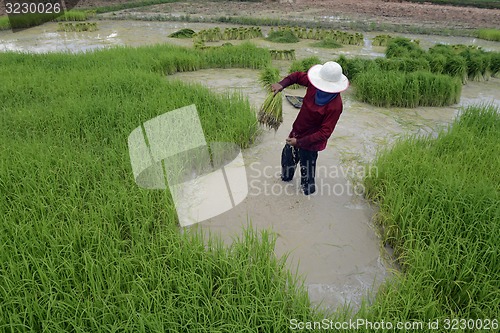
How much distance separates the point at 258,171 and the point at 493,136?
239 centimetres

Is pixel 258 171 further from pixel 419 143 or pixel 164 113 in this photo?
pixel 419 143

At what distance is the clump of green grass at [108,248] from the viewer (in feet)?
5.39

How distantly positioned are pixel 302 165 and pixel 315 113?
538mm

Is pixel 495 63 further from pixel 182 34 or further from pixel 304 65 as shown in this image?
pixel 182 34

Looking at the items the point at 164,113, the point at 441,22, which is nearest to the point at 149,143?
the point at 164,113

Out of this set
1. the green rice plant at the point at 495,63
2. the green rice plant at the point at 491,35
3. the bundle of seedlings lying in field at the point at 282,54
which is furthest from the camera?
the green rice plant at the point at 491,35

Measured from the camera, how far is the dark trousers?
2.79 metres

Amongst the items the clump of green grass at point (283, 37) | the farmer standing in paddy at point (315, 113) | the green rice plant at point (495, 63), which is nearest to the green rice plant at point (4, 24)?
the clump of green grass at point (283, 37)

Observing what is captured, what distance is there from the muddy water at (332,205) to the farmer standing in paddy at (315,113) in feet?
0.99

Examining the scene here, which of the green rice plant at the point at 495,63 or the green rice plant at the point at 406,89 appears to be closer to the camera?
the green rice plant at the point at 406,89

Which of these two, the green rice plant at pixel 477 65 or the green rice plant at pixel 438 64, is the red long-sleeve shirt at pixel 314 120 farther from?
the green rice plant at pixel 477 65

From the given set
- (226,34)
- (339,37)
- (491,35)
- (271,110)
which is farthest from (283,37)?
(271,110)

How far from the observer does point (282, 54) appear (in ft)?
26.3

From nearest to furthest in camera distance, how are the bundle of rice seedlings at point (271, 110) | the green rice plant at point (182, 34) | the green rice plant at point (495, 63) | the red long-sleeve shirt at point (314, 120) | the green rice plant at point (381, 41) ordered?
1. the red long-sleeve shirt at point (314, 120)
2. the bundle of rice seedlings at point (271, 110)
3. the green rice plant at point (495, 63)
4. the green rice plant at point (381, 41)
5. the green rice plant at point (182, 34)
